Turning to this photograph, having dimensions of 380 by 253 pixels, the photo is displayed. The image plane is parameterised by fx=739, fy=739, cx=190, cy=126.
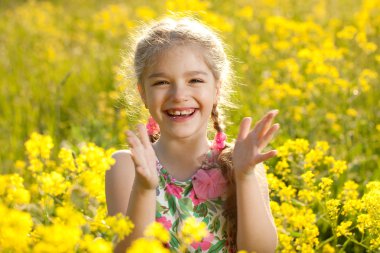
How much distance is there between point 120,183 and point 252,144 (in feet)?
1.70

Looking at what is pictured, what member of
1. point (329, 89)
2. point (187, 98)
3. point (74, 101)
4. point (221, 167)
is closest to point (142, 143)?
point (187, 98)

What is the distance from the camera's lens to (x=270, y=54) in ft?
17.6

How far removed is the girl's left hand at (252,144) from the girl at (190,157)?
0.12 metres

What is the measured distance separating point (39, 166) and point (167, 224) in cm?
59

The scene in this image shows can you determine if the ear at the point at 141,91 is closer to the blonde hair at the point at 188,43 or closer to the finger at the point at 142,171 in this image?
the blonde hair at the point at 188,43

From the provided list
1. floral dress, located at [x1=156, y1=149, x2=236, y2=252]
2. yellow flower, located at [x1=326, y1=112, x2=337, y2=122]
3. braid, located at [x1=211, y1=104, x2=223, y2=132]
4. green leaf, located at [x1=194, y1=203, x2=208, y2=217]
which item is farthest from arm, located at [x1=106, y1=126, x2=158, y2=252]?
yellow flower, located at [x1=326, y1=112, x2=337, y2=122]

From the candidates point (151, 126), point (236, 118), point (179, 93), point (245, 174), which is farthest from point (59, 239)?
point (236, 118)

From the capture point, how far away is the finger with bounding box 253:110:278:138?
1.94 m

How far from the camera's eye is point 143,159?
1.92 meters

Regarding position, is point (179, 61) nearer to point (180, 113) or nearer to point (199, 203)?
point (180, 113)

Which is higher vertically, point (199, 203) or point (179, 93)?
point (179, 93)

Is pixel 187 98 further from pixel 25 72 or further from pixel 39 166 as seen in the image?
pixel 25 72

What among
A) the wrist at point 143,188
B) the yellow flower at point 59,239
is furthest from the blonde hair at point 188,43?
the yellow flower at point 59,239

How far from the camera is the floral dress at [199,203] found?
91.9 inches
